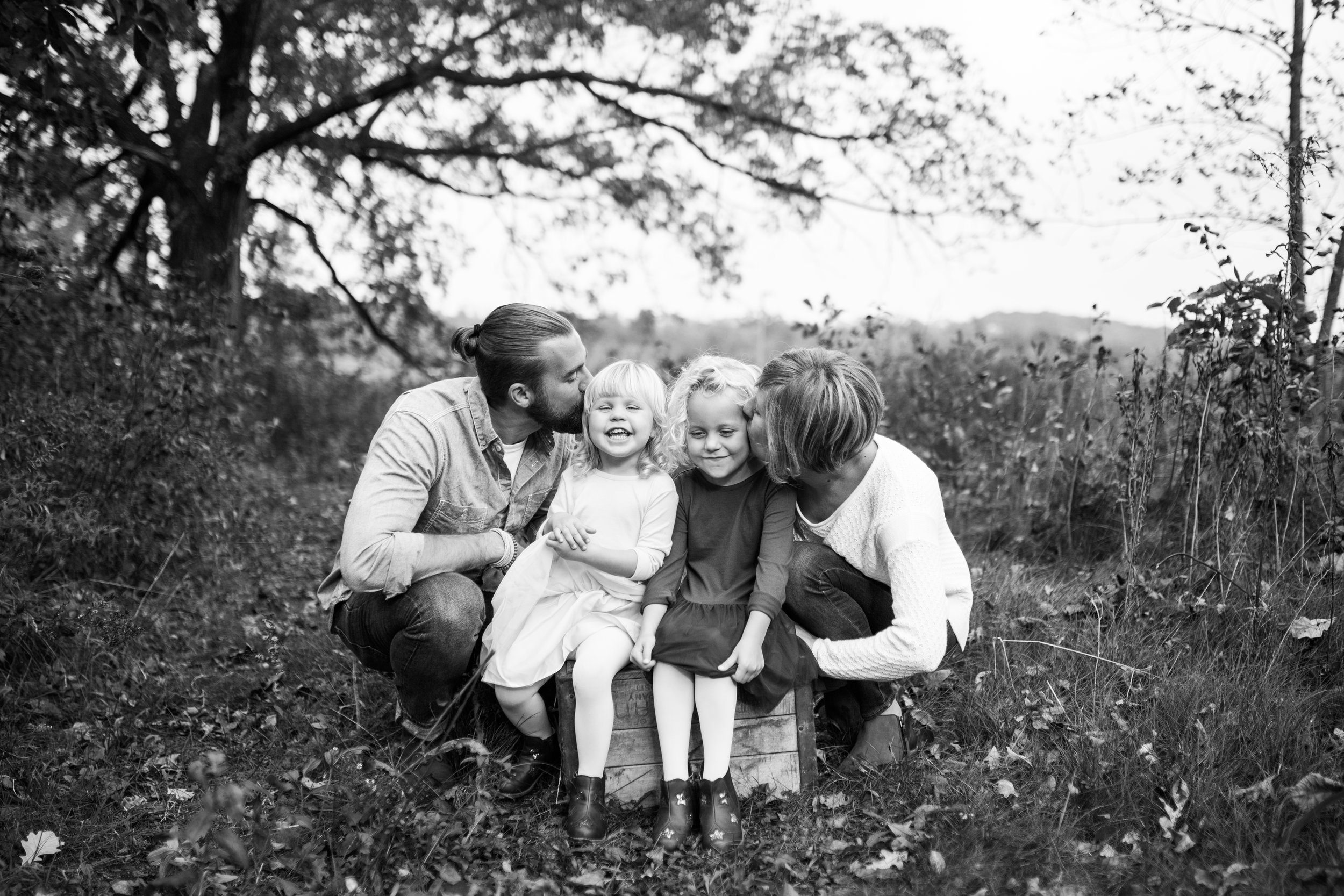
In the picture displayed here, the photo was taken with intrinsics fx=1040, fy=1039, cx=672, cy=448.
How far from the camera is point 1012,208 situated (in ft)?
24.5

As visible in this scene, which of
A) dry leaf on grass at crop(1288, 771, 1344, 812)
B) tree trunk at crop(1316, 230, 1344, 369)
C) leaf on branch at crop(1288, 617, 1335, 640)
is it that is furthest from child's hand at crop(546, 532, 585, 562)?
tree trunk at crop(1316, 230, 1344, 369)

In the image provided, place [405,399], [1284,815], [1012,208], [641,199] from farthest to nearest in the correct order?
[641,199]
[1012,208]
[405,399]
[1284,815]

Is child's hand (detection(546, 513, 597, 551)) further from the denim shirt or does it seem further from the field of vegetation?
the field of vegetation

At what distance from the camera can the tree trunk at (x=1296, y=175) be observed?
3732 mm

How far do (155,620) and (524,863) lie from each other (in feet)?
7.77

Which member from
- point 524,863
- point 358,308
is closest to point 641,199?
point 358,308

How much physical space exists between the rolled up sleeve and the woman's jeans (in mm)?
1174

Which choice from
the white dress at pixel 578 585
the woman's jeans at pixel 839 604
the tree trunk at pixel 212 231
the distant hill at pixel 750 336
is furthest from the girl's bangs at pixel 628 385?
the tree trunk at pixel 212 231

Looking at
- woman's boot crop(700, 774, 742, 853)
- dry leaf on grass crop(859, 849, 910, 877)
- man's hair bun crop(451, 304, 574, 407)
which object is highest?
man's hair bun crop(451, 304, 574, 407)

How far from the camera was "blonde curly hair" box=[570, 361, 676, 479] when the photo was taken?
3203 mm

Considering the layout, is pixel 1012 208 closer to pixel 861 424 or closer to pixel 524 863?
pixel 861 424

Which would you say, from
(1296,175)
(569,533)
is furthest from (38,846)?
(1296,175)

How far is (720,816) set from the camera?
2.93 meters

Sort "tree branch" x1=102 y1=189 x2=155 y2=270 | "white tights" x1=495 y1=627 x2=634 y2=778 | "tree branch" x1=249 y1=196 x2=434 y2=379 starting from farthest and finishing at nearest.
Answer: "tree branch" x1=249 y1=196 x2=434 y2=379, "tree branch" x1=102 y1=189 x2=155 y2=270, "white tights" x1=495 y1=627 x2=634 y2=778
